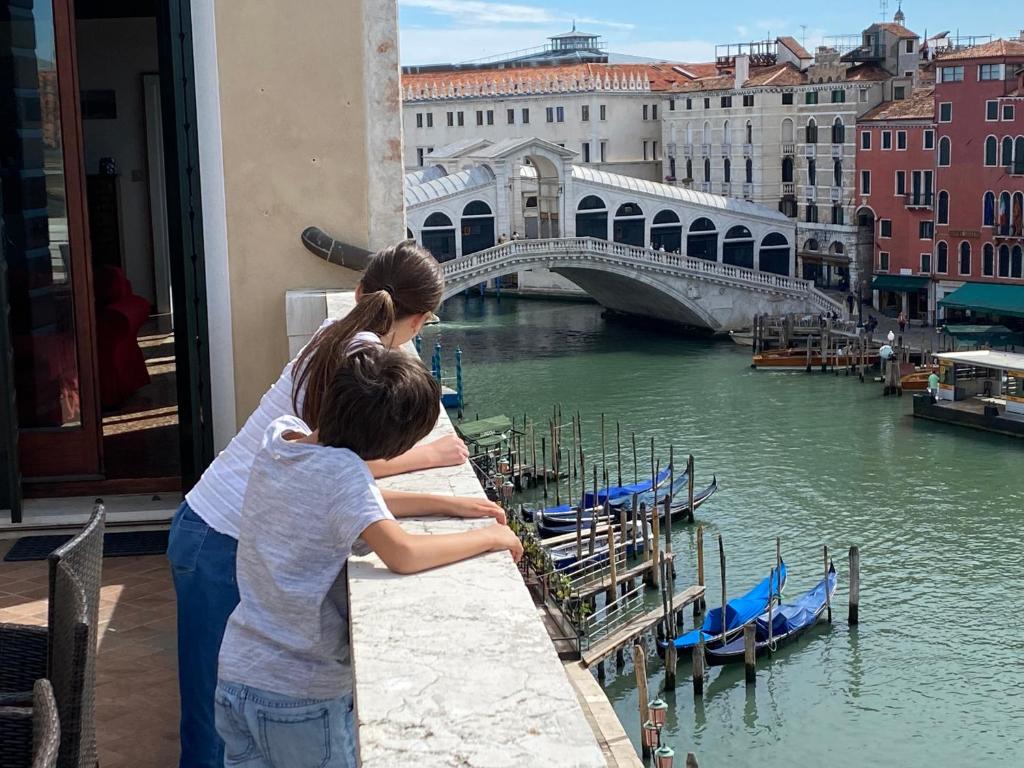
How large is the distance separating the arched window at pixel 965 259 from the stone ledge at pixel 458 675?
71.7ft

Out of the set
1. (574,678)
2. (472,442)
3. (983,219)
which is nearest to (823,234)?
(983,219)

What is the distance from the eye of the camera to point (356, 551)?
4.61 feet

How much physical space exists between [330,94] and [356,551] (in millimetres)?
1805

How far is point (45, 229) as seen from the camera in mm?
3053

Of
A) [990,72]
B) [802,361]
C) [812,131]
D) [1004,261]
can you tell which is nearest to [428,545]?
[802,361]

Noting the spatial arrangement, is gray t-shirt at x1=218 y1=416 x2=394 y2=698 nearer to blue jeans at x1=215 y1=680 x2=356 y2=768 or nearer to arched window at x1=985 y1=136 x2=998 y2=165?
blue jeans at x1=215 y1=680 x2=356 y2=768

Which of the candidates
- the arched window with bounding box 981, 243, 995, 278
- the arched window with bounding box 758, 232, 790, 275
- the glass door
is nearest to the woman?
the glass door

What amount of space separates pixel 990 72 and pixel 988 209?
195 cm

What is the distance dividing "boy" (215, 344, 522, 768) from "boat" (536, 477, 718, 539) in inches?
400

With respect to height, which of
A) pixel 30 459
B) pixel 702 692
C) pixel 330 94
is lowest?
pixel 702 692

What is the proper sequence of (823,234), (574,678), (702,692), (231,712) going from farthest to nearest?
(823,234), (702,692), (574,678), (231,712)

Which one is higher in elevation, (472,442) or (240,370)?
(240,370)

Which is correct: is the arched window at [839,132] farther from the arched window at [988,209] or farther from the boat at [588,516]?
the boat at [588,516]

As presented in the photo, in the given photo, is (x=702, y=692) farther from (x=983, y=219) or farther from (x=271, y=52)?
(x=983, y=219)
